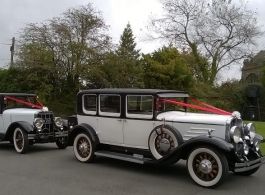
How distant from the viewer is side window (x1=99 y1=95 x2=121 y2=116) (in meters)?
7.89

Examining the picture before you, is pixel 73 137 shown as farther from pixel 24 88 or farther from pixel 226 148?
pixel 24 88

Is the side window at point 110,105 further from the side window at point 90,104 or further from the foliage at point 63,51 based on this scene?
the foliage at point 63,51

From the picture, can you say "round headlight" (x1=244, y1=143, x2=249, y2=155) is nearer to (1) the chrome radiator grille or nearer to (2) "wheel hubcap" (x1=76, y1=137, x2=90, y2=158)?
(2) "wheel hubcap" (x1=76, y1=137, x2=90, y2=158)

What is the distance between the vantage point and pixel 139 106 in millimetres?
7559

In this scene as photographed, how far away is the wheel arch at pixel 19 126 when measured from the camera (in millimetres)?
9773

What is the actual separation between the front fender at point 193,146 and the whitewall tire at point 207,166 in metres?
0.11

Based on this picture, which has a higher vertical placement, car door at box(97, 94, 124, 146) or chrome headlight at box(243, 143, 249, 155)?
car door at box(97, 94, 124, 146)

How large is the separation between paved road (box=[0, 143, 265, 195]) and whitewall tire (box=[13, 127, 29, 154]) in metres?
0.78

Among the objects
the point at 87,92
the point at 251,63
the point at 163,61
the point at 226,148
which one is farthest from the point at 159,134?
the point at 251,63

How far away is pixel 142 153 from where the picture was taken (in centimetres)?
742

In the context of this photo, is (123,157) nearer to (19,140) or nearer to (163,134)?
(163,134)

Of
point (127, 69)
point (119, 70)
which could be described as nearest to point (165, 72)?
point (127, 69)

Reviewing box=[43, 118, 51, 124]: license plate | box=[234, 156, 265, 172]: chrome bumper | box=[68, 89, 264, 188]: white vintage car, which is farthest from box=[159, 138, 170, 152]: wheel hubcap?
box=[43, 118, 51, 124]: license plate

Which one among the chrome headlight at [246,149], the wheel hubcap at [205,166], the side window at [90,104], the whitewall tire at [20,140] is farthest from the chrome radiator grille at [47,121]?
the chrome headlight at [246,149]
